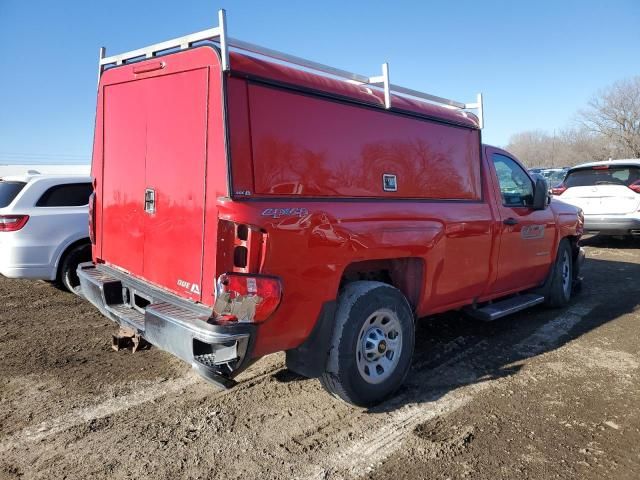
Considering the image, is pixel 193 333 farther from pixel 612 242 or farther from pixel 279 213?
pixel 612 242

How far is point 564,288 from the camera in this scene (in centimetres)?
660

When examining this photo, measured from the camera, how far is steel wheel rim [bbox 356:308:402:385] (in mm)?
3713

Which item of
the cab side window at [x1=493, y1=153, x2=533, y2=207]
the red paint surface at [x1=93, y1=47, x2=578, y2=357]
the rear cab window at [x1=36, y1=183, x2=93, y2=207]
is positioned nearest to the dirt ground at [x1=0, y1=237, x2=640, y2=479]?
the red paint surface at [x1=93, y1=47, x2=578, y2=357]

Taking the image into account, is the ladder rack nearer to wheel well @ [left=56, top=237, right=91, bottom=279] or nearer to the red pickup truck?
the red pickup truck

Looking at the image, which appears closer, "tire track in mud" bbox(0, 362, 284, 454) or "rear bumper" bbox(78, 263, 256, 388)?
"rear bumper" bbox(78, 263, 256, 388)

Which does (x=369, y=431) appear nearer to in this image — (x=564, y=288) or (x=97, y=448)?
(x=97, y=448)

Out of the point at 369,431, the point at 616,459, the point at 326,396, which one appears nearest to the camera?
the point at 616,459

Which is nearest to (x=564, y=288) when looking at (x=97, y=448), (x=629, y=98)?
(x=97, y=448)

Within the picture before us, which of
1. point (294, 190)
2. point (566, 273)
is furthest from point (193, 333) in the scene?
Answer: point (566, 273)

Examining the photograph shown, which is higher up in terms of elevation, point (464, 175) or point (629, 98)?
point (629, 98)

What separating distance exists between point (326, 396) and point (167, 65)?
2761mm

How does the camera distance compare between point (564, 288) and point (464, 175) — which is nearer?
point (464, 175)

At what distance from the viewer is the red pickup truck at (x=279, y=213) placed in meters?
3.05

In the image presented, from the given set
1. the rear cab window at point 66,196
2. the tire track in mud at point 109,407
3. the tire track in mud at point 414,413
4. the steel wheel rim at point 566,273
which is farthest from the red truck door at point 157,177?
the steel wheel rim at point 566,273
